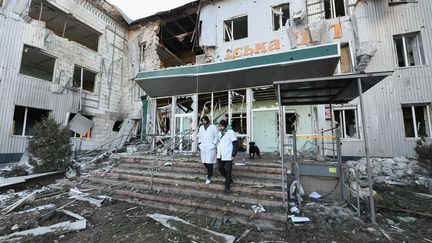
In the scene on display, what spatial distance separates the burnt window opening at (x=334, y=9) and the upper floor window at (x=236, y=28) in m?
4.44

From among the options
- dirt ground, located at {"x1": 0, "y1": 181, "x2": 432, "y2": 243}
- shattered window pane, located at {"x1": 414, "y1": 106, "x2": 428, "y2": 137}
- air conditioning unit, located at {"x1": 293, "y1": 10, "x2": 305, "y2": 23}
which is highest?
air conditioning unit, located at {"x1": 293, "y1": 10, "x2": 305, "y2": 23}

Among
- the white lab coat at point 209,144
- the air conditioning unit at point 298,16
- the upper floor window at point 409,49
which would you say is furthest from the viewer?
the air conditioning unit at point 298,16

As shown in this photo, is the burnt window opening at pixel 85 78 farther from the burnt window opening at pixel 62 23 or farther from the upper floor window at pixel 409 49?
the upper floor window at pixel 409 49

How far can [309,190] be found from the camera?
573 centimetres

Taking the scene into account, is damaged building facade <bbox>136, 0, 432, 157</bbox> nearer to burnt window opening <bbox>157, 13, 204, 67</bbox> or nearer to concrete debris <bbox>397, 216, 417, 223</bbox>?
concrete debris <bbox>397, 216, 417, 223</bbox>

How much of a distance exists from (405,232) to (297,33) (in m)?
9.79

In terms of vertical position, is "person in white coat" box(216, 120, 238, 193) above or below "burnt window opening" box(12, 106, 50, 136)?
below

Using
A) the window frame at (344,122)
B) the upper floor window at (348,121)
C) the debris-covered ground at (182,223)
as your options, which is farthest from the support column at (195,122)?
the upper floor window at (348,121)

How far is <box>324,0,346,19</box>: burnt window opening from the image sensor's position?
10.7 meters

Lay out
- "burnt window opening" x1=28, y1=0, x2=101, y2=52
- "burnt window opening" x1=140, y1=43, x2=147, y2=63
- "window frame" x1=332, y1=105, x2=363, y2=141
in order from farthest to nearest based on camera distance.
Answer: "burnt window opening" x1=140, y1=43, x2=147, y2=63 < "burnt window opening" x1=28, y1=0, x2=101, y2=52 < "window frame" x1=332, y1=105, x2=363, y2=141

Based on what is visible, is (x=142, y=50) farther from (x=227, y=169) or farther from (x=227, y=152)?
(x=227, y=169)

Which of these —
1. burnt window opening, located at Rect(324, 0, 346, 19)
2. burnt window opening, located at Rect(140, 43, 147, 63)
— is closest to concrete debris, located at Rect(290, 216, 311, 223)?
burnt window opening, located at Rect(324, 0, 346, 19)

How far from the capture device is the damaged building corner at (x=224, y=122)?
14.2 feet

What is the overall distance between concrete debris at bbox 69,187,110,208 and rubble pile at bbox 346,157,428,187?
794 cm
